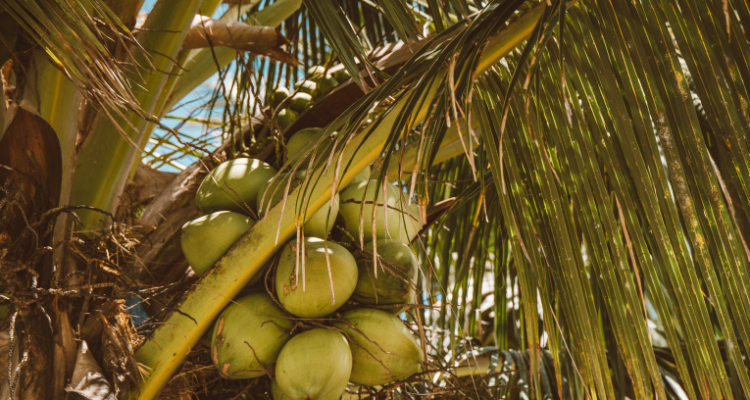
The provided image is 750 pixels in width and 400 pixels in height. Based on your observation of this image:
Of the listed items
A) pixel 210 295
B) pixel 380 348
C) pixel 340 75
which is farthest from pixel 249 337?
pixel 340 75

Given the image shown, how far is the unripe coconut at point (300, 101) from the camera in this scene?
1.29 metres

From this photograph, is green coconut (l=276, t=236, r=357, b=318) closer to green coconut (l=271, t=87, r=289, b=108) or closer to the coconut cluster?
the coconut cluster

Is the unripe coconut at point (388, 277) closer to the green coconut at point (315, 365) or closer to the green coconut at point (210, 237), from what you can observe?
the green coconut at point (315, 365)

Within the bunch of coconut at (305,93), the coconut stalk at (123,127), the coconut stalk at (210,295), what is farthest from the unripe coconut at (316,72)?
the coconut stalk at (210,295)

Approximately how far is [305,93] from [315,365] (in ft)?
2.26

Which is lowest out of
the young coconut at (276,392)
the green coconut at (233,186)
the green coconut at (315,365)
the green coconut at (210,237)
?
the young coconut at (276,392)

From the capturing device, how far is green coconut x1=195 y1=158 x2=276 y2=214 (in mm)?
1015

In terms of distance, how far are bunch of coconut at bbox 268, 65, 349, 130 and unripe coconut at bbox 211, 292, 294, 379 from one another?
486 millimetres

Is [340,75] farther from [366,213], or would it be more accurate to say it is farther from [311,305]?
[311,305]

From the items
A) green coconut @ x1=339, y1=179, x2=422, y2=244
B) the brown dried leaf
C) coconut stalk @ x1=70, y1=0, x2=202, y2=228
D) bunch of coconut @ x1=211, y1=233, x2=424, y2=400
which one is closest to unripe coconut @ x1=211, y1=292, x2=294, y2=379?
bunch of coconut @ x1=211, y1=233, x2=424, y2=400

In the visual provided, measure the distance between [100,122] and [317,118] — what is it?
440mm

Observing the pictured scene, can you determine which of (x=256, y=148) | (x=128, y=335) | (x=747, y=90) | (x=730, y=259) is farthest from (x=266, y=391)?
(x=747, y=90)

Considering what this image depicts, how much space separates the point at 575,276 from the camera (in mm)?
781

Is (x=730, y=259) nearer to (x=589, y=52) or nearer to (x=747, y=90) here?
(x=747, y=90)
